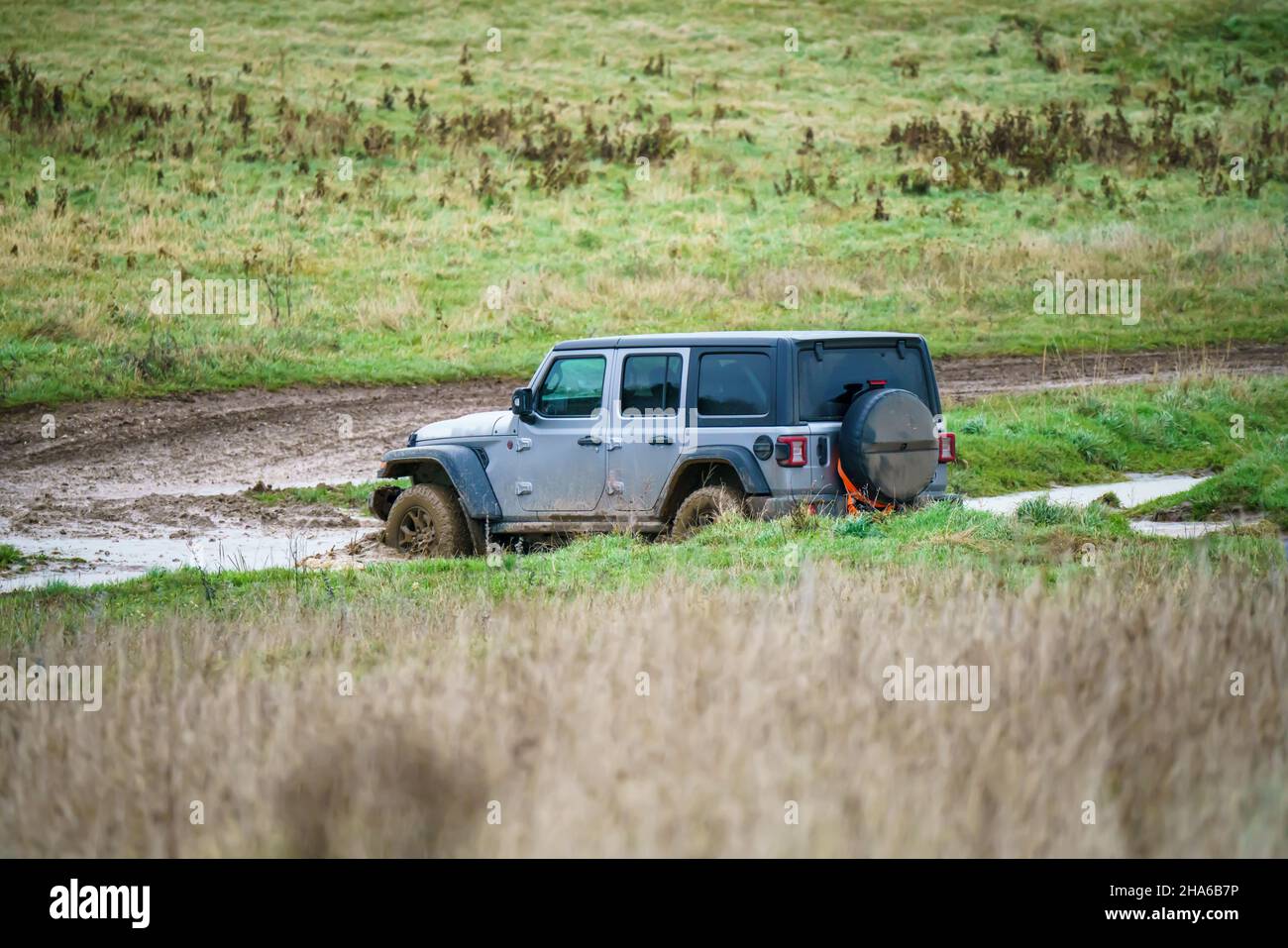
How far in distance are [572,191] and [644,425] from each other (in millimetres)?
21486

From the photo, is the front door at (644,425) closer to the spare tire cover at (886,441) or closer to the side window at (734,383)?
the side window at (734,383)

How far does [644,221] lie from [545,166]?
14.0ft

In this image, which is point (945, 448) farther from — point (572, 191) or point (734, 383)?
point (572, 191)

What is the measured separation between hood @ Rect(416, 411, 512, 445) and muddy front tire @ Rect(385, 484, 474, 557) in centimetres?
46

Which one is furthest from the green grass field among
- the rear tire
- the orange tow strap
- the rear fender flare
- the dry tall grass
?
the dry tall grass

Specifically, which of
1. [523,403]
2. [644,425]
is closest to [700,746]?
[644,425]

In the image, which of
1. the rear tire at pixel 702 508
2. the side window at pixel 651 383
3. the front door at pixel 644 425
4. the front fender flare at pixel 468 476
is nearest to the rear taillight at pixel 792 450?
the rear tire at pixel 702 508

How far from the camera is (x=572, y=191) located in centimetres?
3253

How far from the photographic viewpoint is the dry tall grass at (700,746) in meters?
4.28

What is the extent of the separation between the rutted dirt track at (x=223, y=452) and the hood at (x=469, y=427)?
1.59 meters

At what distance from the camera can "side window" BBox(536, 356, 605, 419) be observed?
1235 cm

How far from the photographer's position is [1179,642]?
235 inches

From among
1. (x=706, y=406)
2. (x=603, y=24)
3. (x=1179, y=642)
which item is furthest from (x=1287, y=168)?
(x=1179, y=642)

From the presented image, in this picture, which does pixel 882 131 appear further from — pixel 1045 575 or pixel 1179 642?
pixel 1179 642
